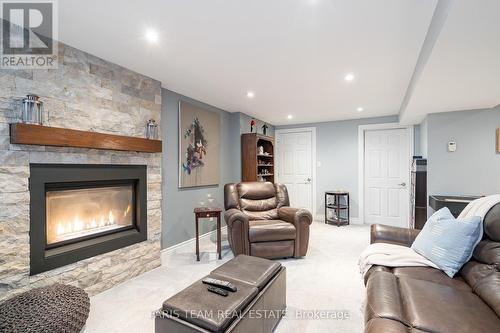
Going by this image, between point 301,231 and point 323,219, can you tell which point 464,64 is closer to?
point 301,231

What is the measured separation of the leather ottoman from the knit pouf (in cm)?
62

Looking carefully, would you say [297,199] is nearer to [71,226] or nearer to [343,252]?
[343,252]

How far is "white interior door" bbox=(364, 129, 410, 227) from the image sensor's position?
16.1 feet

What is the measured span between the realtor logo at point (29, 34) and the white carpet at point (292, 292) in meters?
2.06

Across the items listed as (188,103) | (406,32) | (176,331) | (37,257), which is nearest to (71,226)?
(37,257)

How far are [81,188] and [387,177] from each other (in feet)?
16.9

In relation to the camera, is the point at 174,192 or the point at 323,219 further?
the point at 323,219

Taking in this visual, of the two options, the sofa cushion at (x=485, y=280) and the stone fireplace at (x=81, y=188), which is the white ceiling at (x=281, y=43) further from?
the sofa cushion at (x=485, y=280)

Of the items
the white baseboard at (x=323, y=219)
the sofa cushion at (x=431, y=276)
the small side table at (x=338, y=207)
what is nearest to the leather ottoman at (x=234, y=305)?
the sofa cushion at (x=431, y=276)

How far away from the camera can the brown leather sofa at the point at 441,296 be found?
114 cm

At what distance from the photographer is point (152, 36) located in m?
2.01

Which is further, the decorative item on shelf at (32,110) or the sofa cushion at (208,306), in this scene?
the decorative item on shelf at (32,110)

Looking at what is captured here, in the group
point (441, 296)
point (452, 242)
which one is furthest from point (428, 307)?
point (452, 242)

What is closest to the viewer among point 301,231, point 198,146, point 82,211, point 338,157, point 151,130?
point 82,211
